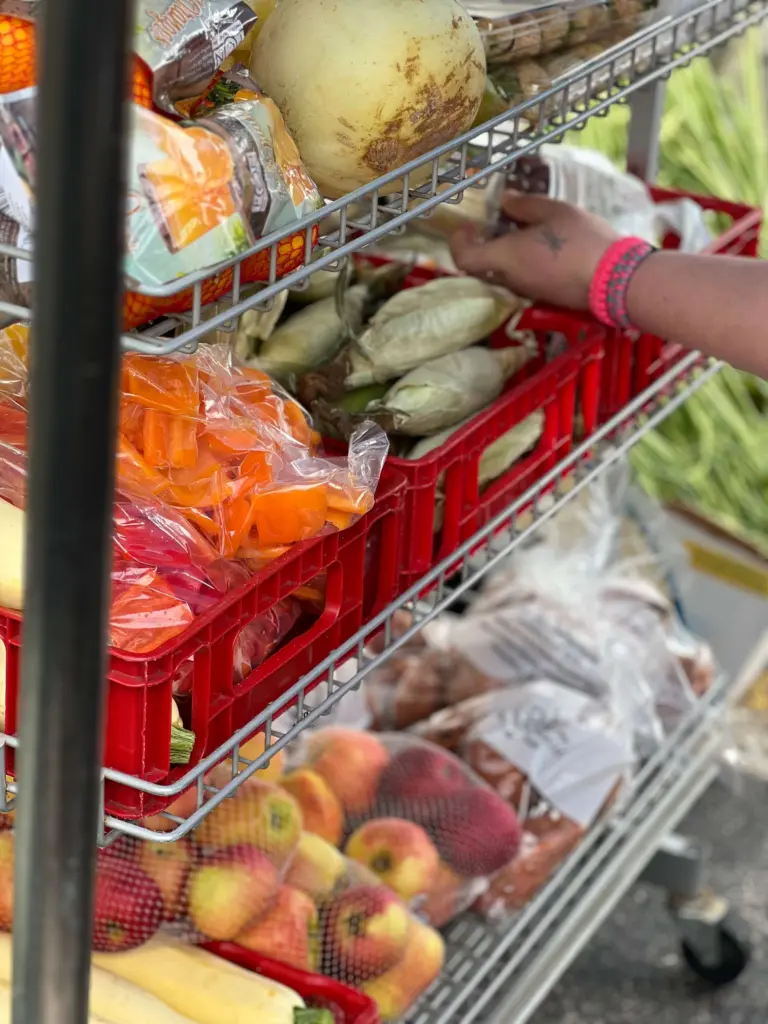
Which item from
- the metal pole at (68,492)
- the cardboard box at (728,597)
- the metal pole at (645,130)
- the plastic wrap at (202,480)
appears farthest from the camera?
the cardboard box at (728,597)

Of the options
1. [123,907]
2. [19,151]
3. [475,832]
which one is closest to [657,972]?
[475,832]

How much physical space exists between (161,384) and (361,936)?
57 cm

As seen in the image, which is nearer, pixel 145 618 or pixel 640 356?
pixel 145 618

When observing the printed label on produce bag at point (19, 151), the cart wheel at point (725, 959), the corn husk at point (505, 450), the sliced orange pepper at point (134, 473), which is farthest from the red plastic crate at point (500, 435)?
the cart wheel at point (725, 959)

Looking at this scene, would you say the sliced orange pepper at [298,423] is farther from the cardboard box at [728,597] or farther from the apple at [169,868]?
the cardboard box at [728,597]

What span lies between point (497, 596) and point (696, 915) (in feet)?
1.75

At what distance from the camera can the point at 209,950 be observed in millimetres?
1151

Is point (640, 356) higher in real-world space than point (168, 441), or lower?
lower

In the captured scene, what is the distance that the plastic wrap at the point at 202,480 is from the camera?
2.94 ft

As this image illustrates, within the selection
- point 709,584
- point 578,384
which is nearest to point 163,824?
point 578,384

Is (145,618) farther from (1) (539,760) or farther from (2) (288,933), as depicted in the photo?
(1) (539,760)

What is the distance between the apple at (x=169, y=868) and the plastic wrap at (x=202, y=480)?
1.00ft

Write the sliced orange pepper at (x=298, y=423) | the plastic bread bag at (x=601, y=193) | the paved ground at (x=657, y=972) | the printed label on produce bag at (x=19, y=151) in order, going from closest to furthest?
the printed label on produce bag at (x=19, y=151)
the sliced orange pepper at (x=298, y=423)
the plastic bread bag at (x=601, y=193)
the paved ground at (x=657, y=972)

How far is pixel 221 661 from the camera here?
878mm
